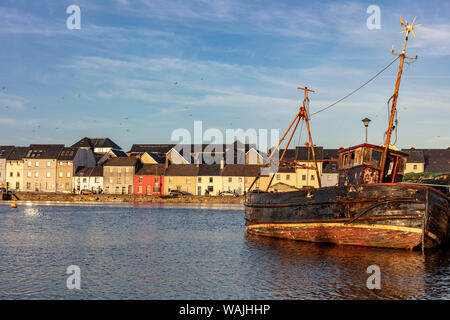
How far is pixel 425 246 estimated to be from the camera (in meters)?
24.9

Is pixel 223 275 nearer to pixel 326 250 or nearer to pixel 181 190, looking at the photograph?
pixel 326 250

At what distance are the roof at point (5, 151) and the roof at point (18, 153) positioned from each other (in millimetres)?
706

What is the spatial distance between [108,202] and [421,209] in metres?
80.0

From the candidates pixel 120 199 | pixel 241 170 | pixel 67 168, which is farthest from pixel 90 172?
pixel 241 170

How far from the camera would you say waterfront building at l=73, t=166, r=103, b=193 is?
10875 cm

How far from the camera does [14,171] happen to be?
11750 centimetres

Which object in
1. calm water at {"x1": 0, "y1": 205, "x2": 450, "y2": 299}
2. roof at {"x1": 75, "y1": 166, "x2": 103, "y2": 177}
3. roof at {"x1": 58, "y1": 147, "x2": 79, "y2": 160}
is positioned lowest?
calm water at {"x1": 0, "y1": 205, "x2": 450, "y2": 299}

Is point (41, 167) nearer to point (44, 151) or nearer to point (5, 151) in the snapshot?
point (44, 151)

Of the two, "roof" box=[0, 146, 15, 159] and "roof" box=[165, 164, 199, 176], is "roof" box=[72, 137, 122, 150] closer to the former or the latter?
"roof" box=[0, 146, 15, 159]

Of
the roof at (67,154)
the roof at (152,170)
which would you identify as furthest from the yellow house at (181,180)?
the roof at (67,154)

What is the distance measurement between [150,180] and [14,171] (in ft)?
122

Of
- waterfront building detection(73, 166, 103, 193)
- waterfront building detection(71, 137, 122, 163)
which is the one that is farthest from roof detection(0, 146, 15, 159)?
waterfront building detection(73, 166, 103, 193)

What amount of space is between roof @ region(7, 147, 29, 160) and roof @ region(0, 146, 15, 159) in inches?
27.8

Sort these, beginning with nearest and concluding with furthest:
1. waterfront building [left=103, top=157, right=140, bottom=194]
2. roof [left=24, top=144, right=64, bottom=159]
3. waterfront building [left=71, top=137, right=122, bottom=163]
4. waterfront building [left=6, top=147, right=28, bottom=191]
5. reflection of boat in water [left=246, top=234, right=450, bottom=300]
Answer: reflection of boat in water [left=246, top=234, right=450, bottom=300] → waterfront building [left=103, top=157, right=140, bottom=194] → roof [left=24, top=144, right=64, bottom=159] → waterfront building [left=6, top=147, right=28, bottom=191] → waterfront building [left=71, top=137, right=122, bottom=163]
